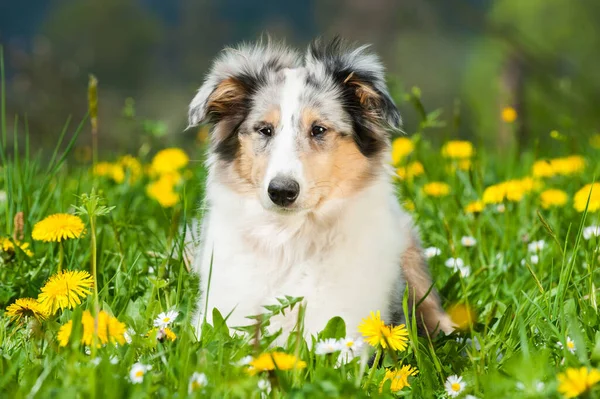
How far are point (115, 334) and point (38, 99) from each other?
732cm

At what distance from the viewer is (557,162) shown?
496 cm

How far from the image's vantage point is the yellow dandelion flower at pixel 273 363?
2126 mm

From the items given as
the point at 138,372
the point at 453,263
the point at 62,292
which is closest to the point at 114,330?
the point at 138,372

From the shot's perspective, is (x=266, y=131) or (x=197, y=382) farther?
(x=266, y=131)

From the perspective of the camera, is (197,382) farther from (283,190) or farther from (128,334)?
(283,190)

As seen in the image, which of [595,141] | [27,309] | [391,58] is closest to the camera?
[27,309]

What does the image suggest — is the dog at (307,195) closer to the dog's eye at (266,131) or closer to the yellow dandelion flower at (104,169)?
the dog's eye at (266,131)

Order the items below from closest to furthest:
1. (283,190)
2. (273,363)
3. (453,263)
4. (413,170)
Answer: (273,363), (283,190), (453,263), (413,170)

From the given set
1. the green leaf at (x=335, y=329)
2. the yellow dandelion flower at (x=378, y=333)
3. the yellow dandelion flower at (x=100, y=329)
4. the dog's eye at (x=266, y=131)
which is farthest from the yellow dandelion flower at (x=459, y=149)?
the yellow dandelion flower at (x=100, y=329)

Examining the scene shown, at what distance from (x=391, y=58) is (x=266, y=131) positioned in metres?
6.76

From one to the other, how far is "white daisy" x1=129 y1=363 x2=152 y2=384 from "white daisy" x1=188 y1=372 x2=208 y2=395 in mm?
136

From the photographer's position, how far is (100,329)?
2.31 m

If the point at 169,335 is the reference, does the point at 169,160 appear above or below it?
above

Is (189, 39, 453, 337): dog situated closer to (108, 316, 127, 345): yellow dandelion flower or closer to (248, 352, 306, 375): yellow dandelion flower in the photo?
(108, 316, 127, 345): yellow dandelion flower
